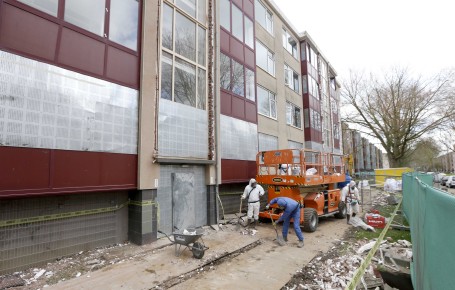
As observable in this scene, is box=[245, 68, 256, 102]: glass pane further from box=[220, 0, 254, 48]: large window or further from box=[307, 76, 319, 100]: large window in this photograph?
box=[307, 76, 319, 100]: large window

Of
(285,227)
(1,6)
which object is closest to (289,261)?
(285,227)

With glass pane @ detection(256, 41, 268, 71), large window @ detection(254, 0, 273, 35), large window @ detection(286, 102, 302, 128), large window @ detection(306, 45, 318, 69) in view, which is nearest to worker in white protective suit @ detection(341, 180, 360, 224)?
large window @ detection(286, 102, 302, 128)

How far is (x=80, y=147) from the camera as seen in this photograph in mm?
6672

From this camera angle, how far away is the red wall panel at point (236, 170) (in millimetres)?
11797

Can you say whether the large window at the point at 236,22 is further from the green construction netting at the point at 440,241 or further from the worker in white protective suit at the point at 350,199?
the green construction netting at the point at 440,241

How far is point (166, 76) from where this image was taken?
9172mm

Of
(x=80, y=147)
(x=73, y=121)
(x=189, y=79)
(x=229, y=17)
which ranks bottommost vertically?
(x=80, y=147)

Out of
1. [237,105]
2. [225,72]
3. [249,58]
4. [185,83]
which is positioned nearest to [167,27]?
[185,83]

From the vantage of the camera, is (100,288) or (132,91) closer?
(100,288)

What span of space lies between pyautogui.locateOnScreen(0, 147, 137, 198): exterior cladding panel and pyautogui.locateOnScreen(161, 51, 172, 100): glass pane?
2.51 meters

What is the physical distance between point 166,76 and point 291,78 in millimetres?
13487

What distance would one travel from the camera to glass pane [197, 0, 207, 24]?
11.0 metres

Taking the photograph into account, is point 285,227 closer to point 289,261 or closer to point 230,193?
point 289,261

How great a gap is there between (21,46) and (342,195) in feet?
40.1
